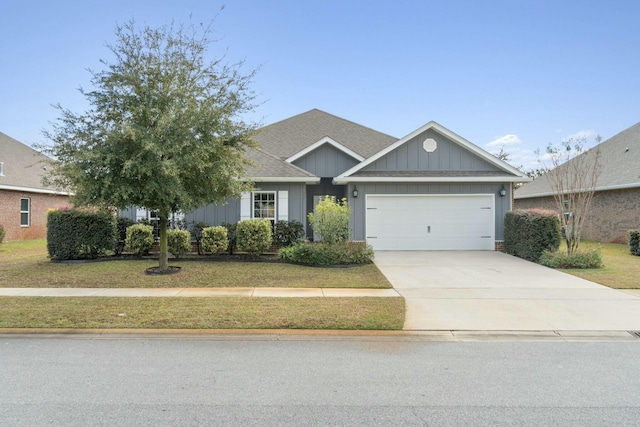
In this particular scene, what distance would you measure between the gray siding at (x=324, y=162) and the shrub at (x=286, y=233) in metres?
4.09

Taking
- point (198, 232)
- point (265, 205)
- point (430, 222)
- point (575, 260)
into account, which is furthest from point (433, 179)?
point (198, 232)

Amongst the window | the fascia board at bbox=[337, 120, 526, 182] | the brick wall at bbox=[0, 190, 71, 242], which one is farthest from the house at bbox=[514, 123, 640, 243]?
the window

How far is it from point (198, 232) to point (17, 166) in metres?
15.1

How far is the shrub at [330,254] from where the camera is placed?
11703 mm

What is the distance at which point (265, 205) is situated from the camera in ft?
48.9

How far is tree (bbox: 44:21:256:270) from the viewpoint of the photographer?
29.8ft

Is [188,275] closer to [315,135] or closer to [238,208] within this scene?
[238,208]

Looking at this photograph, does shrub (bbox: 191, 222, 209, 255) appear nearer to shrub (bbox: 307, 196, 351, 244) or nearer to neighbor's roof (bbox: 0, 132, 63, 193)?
shrub (bbox: 307, 196, 351, 244)

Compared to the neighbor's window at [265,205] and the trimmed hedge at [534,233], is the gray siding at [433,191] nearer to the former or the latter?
the trimmed hedge at [534,233]

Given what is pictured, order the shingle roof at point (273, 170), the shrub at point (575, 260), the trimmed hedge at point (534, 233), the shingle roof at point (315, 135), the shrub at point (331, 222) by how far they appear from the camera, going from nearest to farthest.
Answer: the shrub at point (575, 260), the shrub at point (331, 222), the trimmed hedge at point (534, 233), the shingle roof at point (273, 170), the shingle roof at point (315, 135)

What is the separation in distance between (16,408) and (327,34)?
1677 cm

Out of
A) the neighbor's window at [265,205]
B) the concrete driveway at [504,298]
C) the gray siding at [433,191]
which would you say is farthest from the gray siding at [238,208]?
the concrete driveway at [504,298]

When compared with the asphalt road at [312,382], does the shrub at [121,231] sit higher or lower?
higher

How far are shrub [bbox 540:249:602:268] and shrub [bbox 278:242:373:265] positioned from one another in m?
5.41
